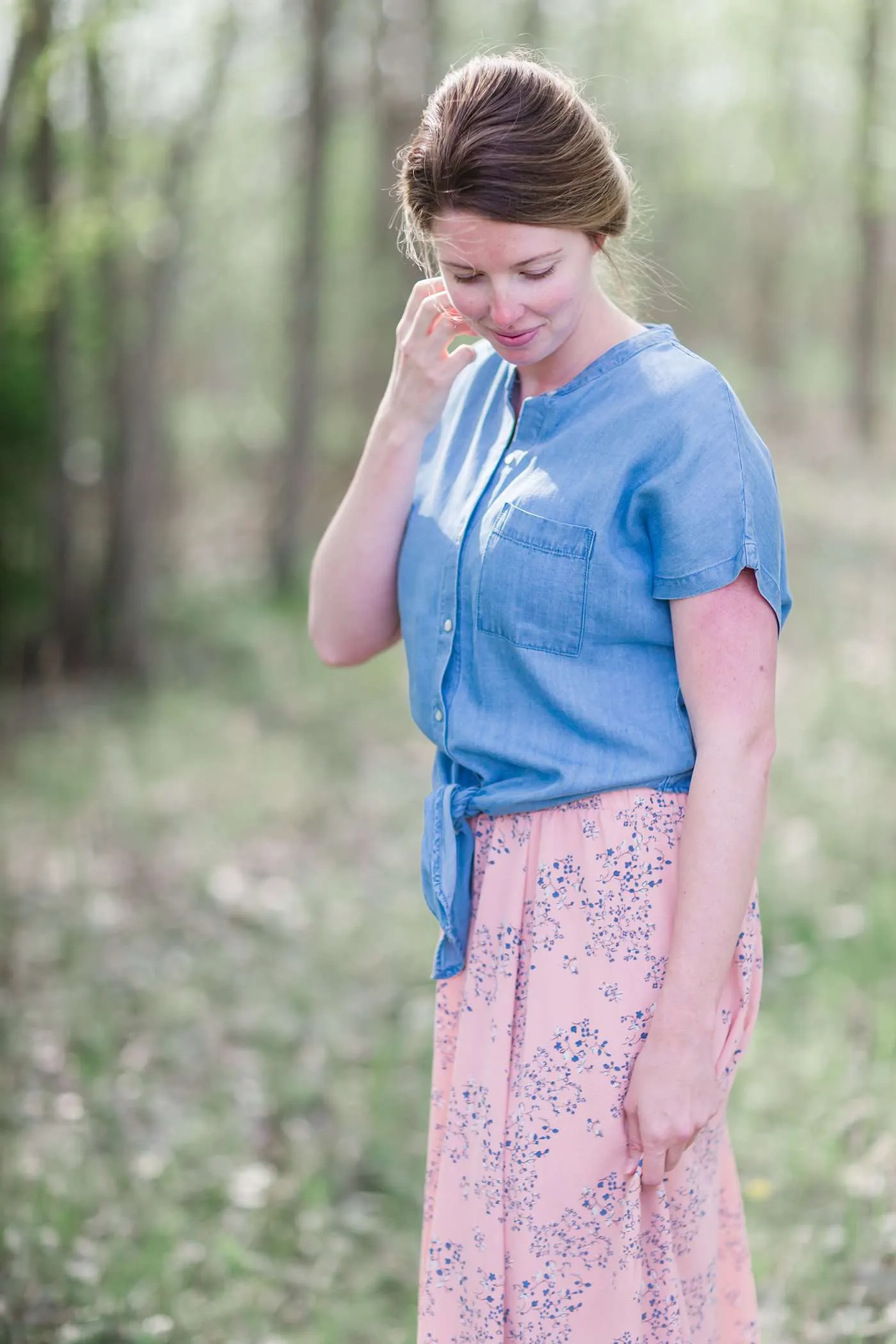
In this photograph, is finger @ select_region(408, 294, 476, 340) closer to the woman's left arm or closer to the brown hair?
the brown hair

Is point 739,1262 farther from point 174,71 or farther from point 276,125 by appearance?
point 276,125

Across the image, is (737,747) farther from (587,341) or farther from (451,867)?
(587,341)

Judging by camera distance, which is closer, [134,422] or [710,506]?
[710,506]

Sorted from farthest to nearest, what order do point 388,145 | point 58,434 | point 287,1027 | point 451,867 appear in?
point 388,145, point 58,434, point 287,1027, point 451,867

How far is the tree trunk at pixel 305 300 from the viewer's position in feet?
33.2

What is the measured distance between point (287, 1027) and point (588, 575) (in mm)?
2987

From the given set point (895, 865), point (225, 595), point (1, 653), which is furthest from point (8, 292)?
point (895, 865)

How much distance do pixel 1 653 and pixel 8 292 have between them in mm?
2495

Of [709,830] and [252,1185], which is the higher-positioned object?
[709,830]

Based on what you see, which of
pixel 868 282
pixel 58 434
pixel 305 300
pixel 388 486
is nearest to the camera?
pixel 388 486

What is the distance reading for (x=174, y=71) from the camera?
7961mm

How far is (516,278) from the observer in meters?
1.60

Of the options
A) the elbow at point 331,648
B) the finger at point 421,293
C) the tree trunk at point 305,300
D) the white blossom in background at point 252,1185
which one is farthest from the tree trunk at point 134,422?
the finger at point 421,293

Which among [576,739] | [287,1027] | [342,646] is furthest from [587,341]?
[287,1027]
